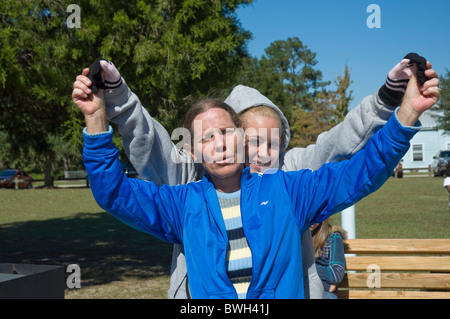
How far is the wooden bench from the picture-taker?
4.14 meters

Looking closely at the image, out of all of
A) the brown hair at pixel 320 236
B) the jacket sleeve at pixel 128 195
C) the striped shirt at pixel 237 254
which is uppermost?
the jacket sleeve at pixel 128 195

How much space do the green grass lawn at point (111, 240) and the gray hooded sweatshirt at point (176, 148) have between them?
15.5 feet

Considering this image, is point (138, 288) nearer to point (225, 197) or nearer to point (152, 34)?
point (152, 34)

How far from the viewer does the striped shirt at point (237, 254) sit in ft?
6.14

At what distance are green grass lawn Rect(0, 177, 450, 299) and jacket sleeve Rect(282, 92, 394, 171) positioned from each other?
4866 millimetres

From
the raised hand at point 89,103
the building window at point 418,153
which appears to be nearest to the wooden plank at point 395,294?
the raised hand at point 89,103

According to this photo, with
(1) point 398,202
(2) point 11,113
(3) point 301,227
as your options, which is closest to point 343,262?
(3) point 301,227

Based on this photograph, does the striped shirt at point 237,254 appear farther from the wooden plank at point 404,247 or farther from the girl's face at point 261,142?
the wooden plank at point 404,247

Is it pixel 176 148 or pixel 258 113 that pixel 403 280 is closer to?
pixel 258 113

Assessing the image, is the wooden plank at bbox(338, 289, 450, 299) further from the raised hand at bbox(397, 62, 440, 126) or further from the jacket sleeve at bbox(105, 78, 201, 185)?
the raised hand at bbox(397, 62, 440, 126)

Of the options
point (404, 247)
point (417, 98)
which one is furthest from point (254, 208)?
point (404, 247)

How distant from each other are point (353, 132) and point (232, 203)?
53 cm

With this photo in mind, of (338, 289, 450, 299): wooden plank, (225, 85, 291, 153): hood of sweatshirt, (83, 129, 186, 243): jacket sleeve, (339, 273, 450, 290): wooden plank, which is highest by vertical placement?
(225, 85, 291, 153): hood of sweatshirt

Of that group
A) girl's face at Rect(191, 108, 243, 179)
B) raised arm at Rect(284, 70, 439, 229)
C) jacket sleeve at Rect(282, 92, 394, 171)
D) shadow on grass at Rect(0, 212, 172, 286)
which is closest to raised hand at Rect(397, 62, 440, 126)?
raised arm at Rect(284, 70, 439, 229)
